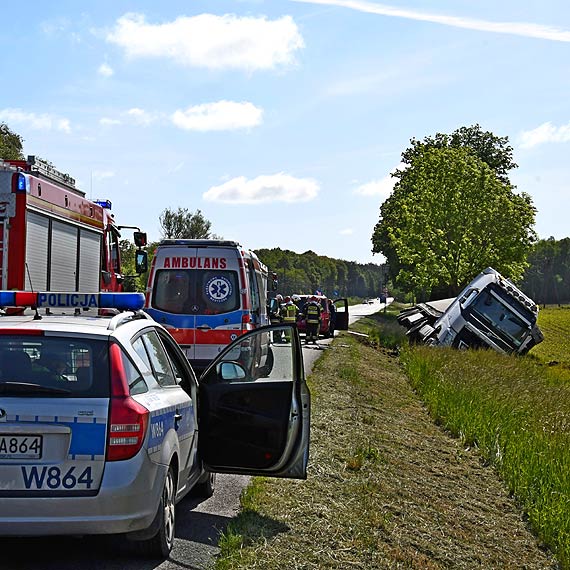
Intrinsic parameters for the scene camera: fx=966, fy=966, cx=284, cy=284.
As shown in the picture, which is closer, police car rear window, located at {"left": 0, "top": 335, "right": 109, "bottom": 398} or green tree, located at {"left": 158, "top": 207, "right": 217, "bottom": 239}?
police car rear window, located at {"left": 0, "top": 335, "right": 109, "bottom": 398}

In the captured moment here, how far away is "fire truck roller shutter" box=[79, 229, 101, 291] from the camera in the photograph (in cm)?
1412

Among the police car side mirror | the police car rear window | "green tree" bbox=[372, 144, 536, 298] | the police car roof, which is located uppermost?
"green tree" bbox=[372, 144, 536, 298]

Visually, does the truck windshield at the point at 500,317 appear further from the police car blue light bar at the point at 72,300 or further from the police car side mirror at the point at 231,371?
the police car blue light bar at the point at 72,300

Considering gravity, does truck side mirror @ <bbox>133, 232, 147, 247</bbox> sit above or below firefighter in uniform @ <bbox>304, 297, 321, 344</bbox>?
above

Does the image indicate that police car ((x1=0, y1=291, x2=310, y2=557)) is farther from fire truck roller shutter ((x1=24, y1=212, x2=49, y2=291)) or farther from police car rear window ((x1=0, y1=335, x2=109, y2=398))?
fire truck roller shutter ((x1=24, y1=212, x2=49, y2=291))

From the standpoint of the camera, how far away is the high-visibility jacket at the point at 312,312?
106 feet

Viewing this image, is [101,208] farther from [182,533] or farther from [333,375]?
[182,533]

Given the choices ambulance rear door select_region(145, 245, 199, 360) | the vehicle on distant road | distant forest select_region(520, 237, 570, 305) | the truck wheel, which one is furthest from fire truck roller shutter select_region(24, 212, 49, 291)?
distant forest select_region(520, 237, 570, 305)


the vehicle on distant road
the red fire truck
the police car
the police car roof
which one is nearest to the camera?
the police car

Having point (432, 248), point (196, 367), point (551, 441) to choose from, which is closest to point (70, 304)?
point (551, 441)

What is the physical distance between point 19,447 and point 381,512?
132 inches

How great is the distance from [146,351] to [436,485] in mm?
4330

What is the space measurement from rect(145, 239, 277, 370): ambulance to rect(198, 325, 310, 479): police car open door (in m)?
7.74

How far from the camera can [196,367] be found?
1528 cm
